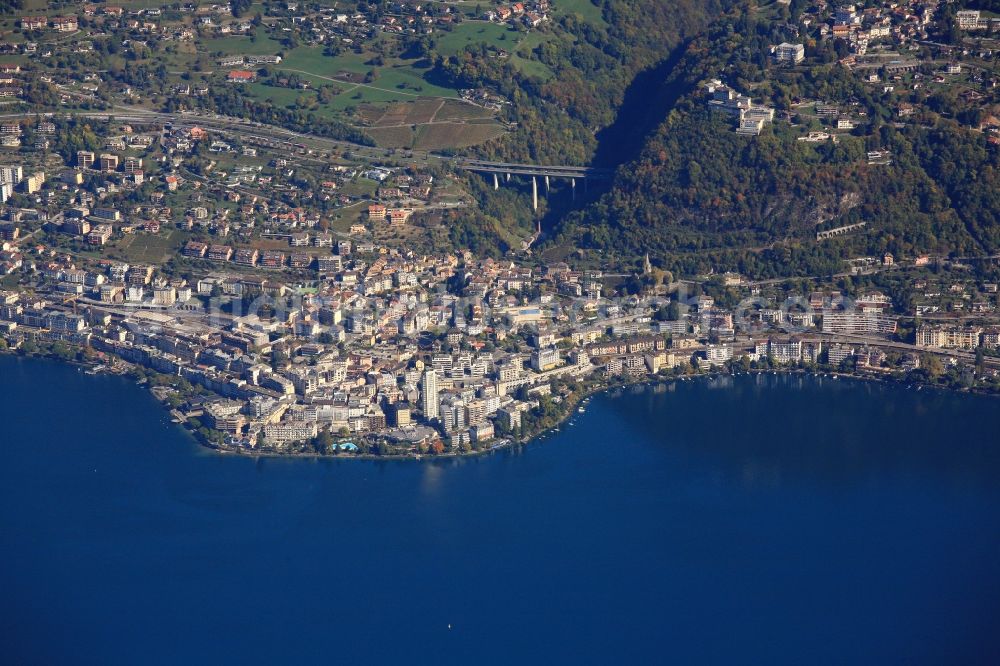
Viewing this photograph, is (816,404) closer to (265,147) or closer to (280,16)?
(265,147)

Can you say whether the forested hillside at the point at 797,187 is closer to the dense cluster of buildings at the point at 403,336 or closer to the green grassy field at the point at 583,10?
the dense cluster of buildings at the point at 403,336

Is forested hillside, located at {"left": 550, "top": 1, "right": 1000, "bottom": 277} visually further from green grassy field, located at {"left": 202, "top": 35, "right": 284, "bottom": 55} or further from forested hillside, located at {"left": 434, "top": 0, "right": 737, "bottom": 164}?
green grassy field, located at {"left": 202, "top": 35, "right": 284, "bottom": 55}

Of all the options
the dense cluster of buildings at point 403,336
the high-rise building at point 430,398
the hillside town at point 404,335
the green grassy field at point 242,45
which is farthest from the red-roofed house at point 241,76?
the high-rise building at point 430,398

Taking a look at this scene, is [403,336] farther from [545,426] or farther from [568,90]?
[568,90]

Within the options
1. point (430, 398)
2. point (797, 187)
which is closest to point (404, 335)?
point (430, 398)

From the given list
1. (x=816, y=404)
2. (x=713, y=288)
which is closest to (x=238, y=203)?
(x=713, y=288)
